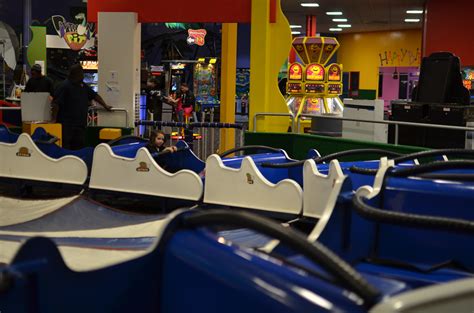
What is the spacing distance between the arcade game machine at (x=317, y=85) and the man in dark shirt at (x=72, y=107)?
24.6 feet

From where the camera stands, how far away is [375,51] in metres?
26.2

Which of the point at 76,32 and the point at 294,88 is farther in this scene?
the point at 76,32

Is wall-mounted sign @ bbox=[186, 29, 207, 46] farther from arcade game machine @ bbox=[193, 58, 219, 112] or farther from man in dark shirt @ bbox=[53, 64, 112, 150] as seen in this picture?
man in dark shirt @ bbox=[53, 64, 112, 150]

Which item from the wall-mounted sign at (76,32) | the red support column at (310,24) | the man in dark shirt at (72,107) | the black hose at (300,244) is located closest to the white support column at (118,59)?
the man in dark shirt at (72,107)

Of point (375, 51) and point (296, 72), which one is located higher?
point (375, 51)

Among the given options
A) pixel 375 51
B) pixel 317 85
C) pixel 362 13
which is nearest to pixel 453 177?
pixel 317 85

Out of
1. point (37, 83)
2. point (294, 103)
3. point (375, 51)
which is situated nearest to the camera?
point (37, 83)

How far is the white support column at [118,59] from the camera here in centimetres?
985

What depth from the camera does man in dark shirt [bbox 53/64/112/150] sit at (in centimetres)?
868

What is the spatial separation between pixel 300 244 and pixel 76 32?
20.3 m

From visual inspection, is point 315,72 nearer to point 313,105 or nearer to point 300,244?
point 313,105

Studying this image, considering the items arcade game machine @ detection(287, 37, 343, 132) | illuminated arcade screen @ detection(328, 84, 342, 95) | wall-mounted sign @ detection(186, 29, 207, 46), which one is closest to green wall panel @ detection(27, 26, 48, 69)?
wall-mounted sign @ detection(186, 29, 207, 46)

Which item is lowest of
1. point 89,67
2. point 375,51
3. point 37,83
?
point 37,83

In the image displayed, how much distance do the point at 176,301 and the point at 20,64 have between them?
20.8 m
